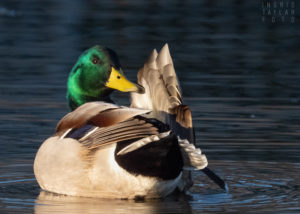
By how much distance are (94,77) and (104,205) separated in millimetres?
1428

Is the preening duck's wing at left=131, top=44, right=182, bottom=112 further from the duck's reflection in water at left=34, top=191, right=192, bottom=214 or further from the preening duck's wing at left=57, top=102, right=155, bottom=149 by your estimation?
the duck's reflection in water at left=34, top=191, right=192, bottom=214

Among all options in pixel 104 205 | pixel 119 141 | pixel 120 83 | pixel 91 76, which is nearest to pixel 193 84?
pixel 91 76

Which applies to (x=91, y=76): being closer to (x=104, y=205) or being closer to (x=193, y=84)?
(x=104, y=205)

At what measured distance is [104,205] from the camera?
7992 mm

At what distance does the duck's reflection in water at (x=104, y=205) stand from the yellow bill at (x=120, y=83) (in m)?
0.99

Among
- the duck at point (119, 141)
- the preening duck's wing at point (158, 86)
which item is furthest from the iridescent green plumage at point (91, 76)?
the preening duck's wing at point (158, 86)

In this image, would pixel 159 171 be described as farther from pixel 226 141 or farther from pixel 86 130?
pixel 226 141

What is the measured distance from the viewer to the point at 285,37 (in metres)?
20.4

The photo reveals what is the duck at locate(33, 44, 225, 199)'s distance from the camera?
7684 mm

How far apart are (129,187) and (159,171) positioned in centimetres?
28

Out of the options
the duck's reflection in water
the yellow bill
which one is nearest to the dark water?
the duck's reflection in water

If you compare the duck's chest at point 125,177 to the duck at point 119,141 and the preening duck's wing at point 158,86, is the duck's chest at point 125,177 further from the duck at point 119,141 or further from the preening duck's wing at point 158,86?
the preening duck's wing at point 158,86

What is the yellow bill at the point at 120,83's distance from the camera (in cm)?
863

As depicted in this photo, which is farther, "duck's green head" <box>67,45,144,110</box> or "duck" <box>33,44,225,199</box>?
"duck's green head" <box>67,45,144,110</box>
